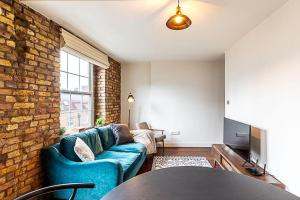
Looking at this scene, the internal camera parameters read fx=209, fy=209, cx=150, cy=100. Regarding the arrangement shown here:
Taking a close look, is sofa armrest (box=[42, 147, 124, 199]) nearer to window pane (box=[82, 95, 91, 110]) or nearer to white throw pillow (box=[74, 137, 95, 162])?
white throw pillow (box=[74, 137, 95, 162])

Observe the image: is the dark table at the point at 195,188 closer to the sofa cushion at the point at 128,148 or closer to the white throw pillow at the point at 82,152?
the white throw pillow at the point at 82,152

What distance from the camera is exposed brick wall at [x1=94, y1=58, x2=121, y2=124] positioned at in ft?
15.7

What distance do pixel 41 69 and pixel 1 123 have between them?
874 millimetres

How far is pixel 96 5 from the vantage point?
7.78ft

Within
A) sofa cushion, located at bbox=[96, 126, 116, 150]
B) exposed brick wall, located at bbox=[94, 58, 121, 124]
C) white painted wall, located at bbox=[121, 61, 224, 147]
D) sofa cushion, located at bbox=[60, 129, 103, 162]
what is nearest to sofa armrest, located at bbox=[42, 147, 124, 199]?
sofa cushion, located at bbox=[60, 129, 103, 162]

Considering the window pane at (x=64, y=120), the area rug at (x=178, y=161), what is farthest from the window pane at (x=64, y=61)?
the area rug at (x=178, y=161)

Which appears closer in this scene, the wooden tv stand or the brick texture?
the brick texture

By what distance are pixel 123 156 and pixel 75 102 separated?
4.68ft

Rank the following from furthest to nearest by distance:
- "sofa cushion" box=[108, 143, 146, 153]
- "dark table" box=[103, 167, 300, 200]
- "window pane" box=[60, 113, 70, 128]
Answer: "sofa cushion" box=[108, 143, 146, 153] < "window pane" box=[60, 113, 70, 128] < "dark table" box=[103, 167, 300, 200]

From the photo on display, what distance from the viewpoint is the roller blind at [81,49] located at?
10.3 feet

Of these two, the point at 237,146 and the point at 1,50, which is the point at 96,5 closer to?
the point at 1,50

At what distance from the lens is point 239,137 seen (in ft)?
10.2

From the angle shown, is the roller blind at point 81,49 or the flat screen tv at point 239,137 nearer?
the flat screen tv at point 239,137

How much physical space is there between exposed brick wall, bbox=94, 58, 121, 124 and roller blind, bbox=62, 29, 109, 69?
0.41 metres
